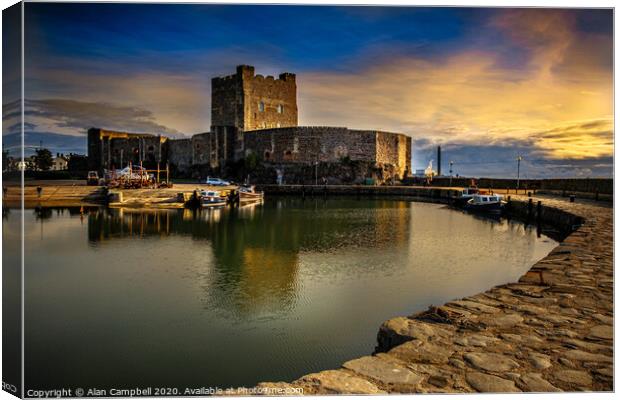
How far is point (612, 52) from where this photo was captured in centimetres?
372

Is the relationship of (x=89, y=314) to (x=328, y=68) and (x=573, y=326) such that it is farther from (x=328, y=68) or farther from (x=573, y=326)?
(x=573, y=326)

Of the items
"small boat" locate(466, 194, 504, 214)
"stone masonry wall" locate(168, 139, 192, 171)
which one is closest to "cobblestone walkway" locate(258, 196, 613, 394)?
"small boat" locate(466, 194, 504, 214)

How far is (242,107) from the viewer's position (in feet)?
118

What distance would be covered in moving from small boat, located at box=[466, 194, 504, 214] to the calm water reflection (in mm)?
6317

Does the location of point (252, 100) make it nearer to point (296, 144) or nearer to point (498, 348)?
point (296, 144)

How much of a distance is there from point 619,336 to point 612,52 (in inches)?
81.9

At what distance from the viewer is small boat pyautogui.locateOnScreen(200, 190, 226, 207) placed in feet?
76.0

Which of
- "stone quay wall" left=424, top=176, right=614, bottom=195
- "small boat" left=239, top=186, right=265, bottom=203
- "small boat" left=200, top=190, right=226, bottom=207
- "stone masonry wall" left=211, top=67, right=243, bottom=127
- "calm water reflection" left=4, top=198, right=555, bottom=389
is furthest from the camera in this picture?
"stone masonry wall" left=211, top=67, right=243, bottom=127

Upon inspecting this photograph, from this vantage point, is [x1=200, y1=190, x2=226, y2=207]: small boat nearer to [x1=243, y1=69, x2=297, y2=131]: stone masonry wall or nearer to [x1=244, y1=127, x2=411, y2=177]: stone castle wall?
[x1=244, y1=127, x2=411, y2=177]: stone castle wall

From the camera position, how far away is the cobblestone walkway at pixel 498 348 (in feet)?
8.55

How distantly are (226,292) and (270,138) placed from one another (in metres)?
29.0

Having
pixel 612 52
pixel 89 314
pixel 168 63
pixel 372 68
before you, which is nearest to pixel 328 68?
pixel 372 68

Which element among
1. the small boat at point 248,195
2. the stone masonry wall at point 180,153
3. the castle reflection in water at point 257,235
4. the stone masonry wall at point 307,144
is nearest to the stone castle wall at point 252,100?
the stone masonry wall at point 307,144

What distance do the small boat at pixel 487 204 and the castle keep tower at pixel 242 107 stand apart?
63.2ft
